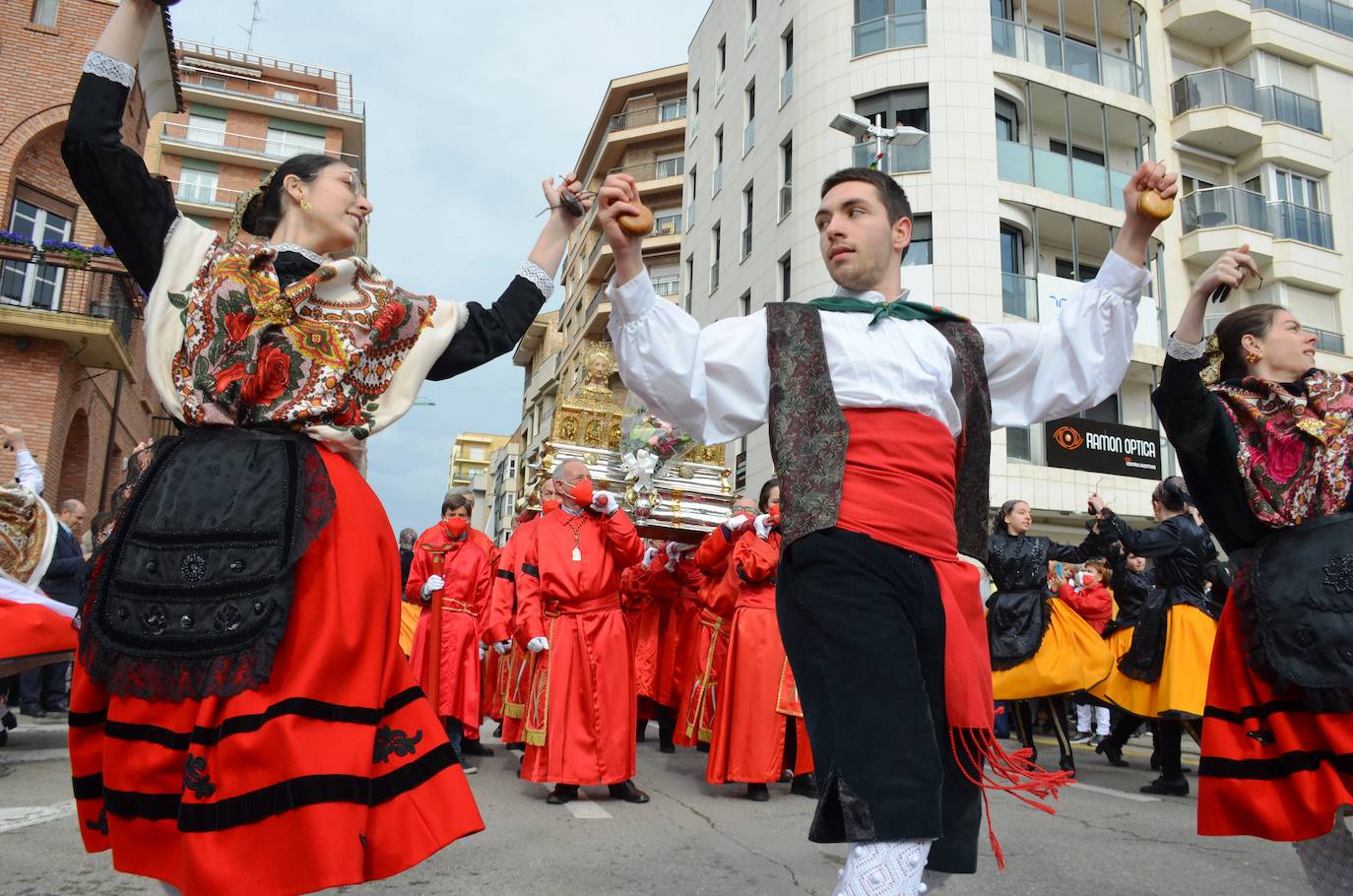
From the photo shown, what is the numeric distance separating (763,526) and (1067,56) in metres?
20.5

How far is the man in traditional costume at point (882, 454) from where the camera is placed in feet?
7.24

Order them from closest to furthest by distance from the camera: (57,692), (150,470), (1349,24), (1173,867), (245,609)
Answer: (245,609), (150,470), (1173,867), (57,692), (1349,24)

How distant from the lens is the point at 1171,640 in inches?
286

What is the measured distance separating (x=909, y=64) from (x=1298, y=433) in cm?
2097

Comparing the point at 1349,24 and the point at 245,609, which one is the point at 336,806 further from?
the point at 1349,24

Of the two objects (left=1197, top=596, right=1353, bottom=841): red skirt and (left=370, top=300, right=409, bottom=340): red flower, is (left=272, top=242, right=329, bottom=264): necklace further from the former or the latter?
(left=1197, top=596, right=1353, bottom=841): red skirt

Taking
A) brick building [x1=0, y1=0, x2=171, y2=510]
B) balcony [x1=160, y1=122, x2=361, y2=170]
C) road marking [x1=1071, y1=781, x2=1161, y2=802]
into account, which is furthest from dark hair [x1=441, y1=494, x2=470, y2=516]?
balcony [x1=160, y1=122, x2=361, y2=170]

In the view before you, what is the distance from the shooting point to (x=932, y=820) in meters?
2.13

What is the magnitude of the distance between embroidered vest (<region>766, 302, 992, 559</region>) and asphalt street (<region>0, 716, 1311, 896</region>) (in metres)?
2.06

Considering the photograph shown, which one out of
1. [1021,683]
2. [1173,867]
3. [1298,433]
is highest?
[1298,433]

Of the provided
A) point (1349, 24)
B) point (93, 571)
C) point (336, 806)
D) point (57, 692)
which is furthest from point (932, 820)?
point (1349, 24)

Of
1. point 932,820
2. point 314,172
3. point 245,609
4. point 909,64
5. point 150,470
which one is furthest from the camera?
point 909,64

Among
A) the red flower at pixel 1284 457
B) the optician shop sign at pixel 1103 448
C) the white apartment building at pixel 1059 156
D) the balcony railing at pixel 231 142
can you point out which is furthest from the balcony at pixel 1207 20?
the balcony railing at pixel 231 142

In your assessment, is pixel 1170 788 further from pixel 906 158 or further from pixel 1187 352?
pixel 906 158
